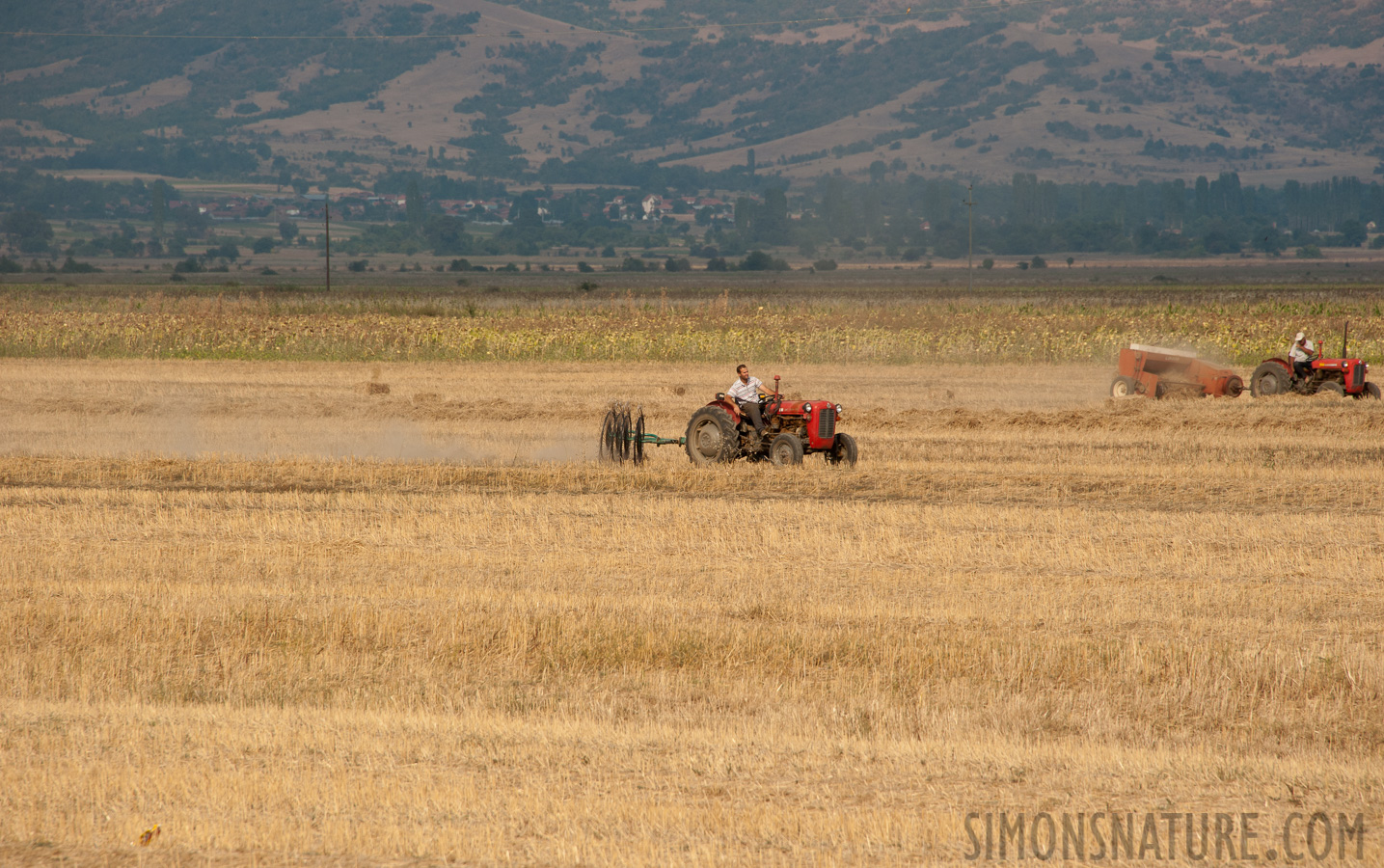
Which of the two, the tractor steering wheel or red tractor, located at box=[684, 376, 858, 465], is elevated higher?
the tractor steering wheel

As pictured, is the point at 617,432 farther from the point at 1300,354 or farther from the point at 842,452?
the point at 1300,354

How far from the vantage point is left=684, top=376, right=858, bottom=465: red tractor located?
68.0 ft

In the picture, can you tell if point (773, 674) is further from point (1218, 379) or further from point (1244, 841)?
point (1218, 379)

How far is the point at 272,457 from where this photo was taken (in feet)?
76.2

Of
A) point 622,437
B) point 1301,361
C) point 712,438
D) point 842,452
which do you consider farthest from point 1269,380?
point 622,437

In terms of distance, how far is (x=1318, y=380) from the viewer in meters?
29.9

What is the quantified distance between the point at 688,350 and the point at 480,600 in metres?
31.4

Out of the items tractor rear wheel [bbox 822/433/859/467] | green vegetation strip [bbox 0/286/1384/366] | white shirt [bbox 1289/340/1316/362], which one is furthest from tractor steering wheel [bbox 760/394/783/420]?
green vegetation strip [bbox 0/286/1384/366]

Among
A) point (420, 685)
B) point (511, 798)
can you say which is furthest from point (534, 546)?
point (511, 798)

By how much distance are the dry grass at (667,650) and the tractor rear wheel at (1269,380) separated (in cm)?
618

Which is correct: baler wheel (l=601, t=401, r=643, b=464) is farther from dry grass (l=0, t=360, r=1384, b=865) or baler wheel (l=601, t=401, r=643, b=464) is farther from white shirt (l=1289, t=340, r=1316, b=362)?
white shirt (l=1289, t=340, r=1316, b=362)

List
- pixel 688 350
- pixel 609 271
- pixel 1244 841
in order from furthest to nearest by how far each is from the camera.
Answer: pixel 609 271, pixel 688 350, pixel 1244 841

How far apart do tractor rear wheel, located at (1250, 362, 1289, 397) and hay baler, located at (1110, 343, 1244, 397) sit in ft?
1.10

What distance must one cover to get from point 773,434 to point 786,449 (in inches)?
20.8
